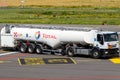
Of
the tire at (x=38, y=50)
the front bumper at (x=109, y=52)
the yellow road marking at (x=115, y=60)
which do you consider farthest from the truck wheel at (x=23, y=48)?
the yellow road marking at (x=115, y=60)

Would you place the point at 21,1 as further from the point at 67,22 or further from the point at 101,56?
Answer: the point at 101,56

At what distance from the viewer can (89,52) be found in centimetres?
4306

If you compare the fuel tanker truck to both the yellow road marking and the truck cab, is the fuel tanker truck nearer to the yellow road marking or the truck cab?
the truck cab

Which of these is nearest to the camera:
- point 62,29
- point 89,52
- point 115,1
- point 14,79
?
point 14,79

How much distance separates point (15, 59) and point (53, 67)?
257 inches

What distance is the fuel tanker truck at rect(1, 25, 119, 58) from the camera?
42938mm

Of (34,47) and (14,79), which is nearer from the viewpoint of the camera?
(14,79)

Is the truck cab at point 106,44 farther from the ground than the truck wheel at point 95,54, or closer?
farther from the ground

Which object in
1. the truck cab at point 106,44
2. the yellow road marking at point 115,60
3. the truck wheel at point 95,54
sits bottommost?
the yellow road marking at point 115,60

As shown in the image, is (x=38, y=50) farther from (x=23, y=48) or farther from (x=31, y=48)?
(x=23, y=48)

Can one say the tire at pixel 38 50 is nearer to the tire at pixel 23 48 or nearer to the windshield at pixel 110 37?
the tire at pixel 23 48

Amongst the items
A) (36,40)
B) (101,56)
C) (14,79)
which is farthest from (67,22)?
(14,79)

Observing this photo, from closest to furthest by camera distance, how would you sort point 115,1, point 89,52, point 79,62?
1. point 79,62
2. point 89,52
3. point 115,1

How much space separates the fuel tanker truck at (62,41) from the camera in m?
42.9
